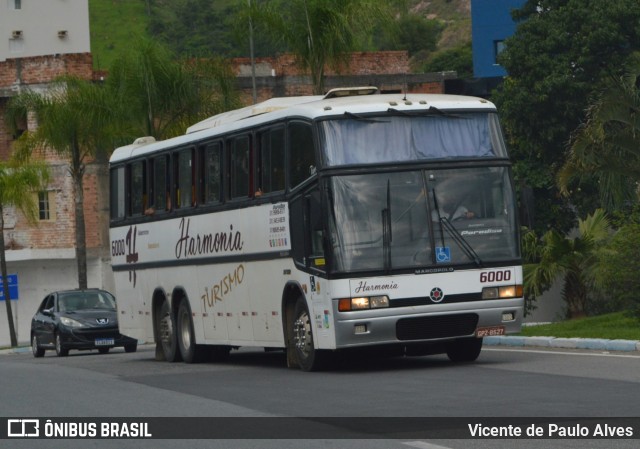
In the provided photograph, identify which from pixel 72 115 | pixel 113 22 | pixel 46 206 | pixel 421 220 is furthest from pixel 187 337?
pixel 113 22

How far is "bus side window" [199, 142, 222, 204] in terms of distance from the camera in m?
23.1

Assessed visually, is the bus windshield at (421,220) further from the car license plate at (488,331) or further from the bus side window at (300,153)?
the car license plate at (488,331)

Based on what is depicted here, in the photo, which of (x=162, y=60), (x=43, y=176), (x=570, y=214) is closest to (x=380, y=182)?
(x=162, y=60)

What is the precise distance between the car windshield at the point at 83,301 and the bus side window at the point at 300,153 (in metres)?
17.3

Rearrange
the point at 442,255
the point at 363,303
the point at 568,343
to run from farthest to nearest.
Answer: the point at 568,343 < the point at 442,255 < the point at 363,303

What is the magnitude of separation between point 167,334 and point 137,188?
115 inches

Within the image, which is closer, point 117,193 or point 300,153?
point 300,153

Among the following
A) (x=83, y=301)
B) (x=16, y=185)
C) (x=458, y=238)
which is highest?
(x=16, y=185)

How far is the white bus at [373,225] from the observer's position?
1884 cm

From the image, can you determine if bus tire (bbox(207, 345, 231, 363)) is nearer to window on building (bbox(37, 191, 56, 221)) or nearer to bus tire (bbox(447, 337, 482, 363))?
bus tire (bbox(447, 337, 482, 363))

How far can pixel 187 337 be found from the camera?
83.8ft

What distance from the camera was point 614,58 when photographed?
45.8 meters

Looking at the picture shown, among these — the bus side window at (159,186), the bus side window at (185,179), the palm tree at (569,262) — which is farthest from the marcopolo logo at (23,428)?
the palm tree at (569,262)

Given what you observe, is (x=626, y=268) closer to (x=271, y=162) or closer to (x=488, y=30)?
(x=271, y=162)
